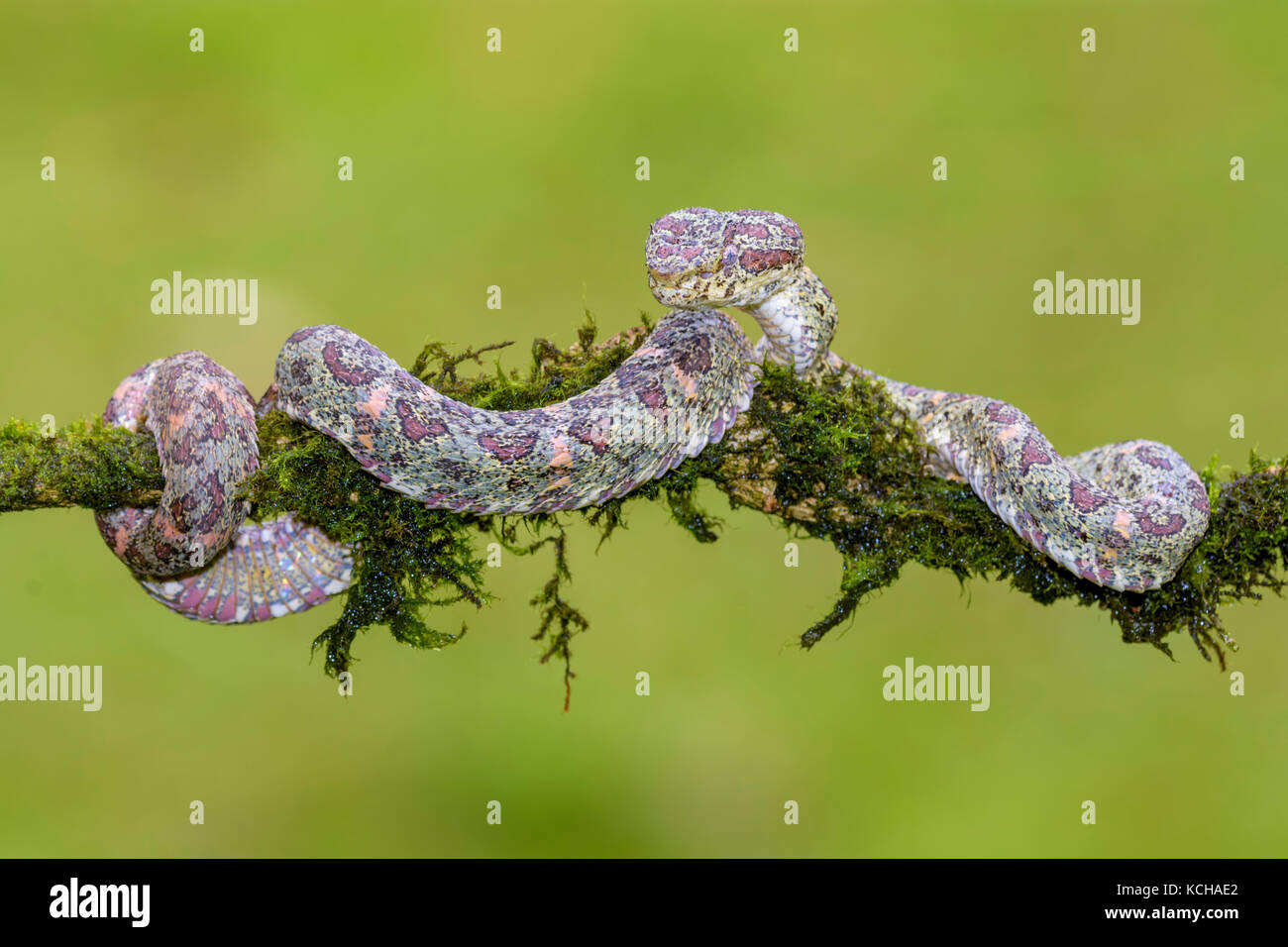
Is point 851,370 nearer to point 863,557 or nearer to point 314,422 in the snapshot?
point 863,557

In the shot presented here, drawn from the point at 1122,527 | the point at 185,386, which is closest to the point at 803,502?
the point at 1122,527

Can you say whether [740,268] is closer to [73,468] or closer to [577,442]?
[577,442]

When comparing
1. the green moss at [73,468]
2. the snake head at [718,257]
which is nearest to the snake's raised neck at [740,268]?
the snake head at [718,257]

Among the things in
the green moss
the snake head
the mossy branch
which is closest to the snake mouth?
the snake head

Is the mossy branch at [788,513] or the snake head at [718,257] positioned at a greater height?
the snake head at [718,257]

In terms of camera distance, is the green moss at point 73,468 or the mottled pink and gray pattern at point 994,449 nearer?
the green moss at point 73,468

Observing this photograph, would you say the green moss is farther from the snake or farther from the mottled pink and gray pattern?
the mottled pink and gray pattern

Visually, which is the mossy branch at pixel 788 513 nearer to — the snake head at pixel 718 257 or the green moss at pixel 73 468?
the green moss at pixel 73 468
